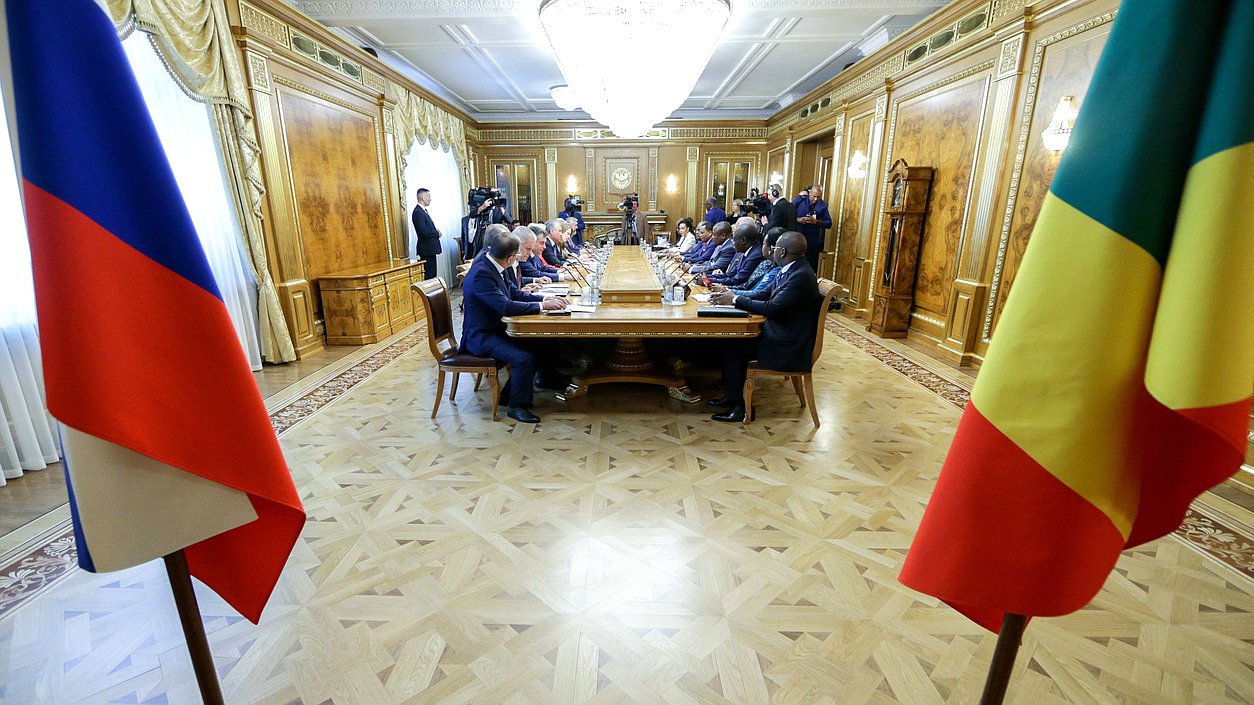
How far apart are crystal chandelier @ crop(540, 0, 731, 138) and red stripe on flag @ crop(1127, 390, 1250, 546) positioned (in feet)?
12.1

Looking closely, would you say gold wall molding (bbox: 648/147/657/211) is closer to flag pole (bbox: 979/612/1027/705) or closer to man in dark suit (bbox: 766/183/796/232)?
man in dark suit (bbox: 766/183/796/232)

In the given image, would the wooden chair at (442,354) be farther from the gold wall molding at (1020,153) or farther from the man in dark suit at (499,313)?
the gold wall molding at (1020,153)

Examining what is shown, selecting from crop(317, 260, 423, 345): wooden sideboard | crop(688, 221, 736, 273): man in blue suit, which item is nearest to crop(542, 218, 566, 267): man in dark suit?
crop(688, 221, 736, 273): man in blue suit

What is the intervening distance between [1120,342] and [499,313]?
3.27 metres

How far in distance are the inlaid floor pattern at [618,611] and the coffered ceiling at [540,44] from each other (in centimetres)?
327

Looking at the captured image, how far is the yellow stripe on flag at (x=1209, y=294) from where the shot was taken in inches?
21.6

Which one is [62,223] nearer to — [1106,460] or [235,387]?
[235,387]

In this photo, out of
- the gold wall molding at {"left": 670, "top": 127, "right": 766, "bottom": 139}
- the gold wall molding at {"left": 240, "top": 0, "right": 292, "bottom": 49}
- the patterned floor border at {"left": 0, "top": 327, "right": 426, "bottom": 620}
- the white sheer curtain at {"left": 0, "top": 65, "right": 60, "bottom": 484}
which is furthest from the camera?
the gold wall molding at {"left": 670, "top": 127, "right": 766, "bottom": 139}

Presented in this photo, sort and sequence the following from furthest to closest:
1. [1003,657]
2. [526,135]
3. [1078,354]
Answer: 1. [526,135]
2. [1003,657]
3. [1078,354]

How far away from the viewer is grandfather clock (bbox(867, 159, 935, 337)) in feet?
19.2

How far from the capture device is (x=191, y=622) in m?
0.98

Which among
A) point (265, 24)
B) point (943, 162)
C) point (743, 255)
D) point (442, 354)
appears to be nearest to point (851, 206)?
point (943, 162)

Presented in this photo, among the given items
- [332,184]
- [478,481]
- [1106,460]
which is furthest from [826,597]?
[332,184]

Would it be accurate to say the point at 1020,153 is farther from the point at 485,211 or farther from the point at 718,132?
the point at 718,132
